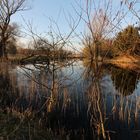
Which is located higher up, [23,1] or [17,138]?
[23,1]

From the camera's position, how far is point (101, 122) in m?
5.83

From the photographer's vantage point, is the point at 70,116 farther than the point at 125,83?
No

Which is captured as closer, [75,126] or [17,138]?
[17,138]

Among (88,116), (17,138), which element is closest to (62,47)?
(88,116)

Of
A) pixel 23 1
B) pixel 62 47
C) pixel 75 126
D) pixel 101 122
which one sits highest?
pixel 23 1

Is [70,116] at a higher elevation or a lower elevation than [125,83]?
lower

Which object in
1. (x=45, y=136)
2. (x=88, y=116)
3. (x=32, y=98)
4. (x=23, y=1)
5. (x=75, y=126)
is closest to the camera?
(x=45, y=136)

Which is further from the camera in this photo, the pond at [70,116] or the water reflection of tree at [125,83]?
the water reflection of tree at [125,83]

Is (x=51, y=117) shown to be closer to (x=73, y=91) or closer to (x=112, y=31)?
(x=73, y=91)

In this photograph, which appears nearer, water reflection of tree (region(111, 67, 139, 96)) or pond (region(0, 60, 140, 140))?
pond (region(0, 60, 140, 140))

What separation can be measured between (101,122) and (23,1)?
26.4 metres

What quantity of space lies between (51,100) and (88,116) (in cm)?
111

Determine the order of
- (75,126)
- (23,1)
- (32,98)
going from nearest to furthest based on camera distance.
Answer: (75,126)
(32,98)
(23,1)

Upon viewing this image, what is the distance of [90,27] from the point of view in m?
5.16
